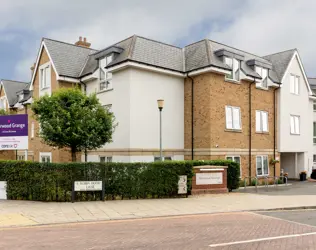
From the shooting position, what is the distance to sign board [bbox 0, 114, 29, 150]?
50.1ft

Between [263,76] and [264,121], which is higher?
[263,76]

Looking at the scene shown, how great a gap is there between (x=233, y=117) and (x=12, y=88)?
25.0 meters

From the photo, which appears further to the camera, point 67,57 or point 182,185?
point 67,57

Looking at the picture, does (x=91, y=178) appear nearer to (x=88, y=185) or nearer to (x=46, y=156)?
(x=88, y=185)

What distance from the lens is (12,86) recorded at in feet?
121

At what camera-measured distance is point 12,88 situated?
3650 cm

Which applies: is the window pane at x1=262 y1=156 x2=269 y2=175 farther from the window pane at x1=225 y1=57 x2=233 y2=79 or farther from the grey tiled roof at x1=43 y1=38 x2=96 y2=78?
the grey tiled roof at x1=43 y1=38 x2=96 y2=78

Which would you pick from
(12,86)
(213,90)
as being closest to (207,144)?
(213,90)

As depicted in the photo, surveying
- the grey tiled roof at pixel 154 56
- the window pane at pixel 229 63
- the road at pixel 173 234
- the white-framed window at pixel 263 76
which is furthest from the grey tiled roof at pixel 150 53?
→ the road at pixel 173 234

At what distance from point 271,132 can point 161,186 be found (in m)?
13.4

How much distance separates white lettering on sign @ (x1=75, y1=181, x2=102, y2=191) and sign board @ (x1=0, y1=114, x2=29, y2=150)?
3.56 metres

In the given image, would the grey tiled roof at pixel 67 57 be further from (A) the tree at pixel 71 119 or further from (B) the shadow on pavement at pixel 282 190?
(B) the shadow on pavement at pixel 282 190

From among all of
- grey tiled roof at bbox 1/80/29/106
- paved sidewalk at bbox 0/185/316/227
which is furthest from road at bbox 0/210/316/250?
grey tiled roof at bbox 1/80/29/106

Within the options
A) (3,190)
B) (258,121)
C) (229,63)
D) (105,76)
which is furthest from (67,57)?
(258,121)
